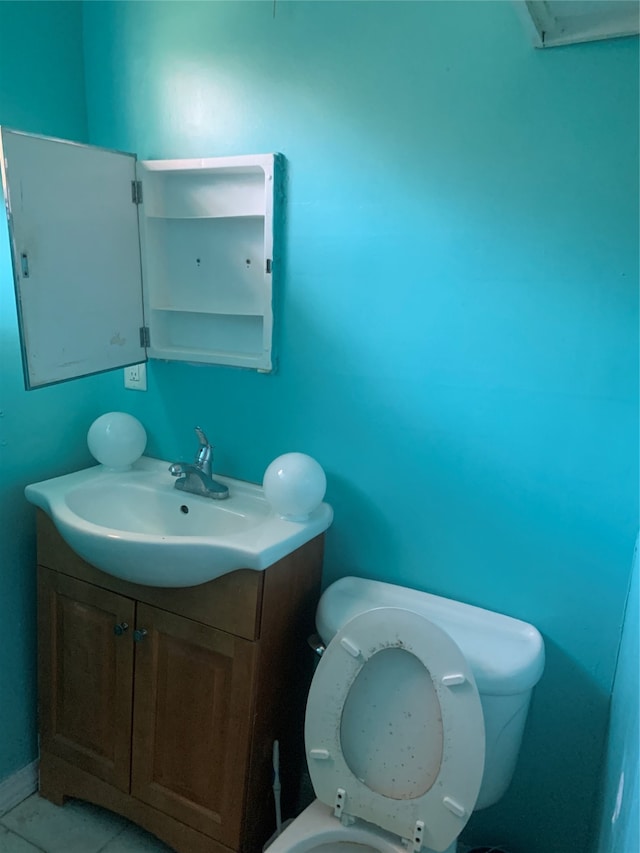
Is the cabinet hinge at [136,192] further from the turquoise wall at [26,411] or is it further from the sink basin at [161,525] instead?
the sink basin at [161,525]

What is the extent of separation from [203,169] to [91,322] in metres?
0.47

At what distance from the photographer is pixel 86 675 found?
1.54m

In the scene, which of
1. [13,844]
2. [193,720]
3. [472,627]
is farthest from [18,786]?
[472,627]

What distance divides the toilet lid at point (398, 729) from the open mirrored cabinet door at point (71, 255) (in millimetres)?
912

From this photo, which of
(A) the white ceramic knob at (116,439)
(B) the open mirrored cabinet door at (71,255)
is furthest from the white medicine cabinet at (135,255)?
(A) the white ceramic knob at (116,439)

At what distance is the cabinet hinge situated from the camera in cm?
157

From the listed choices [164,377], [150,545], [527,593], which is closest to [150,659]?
[150,545]

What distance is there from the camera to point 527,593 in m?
1.34

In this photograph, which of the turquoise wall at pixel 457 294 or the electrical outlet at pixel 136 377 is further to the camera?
the electrical outlet at pixel 136 377

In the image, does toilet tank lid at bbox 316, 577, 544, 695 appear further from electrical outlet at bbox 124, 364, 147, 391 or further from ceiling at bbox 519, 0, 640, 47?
ceiling at bbox 519, 0, 640, 47

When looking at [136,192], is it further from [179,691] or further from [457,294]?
[179,691]

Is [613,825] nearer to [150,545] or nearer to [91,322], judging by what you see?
[150,545]

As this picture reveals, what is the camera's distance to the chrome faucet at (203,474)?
5.11ft

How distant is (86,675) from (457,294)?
4.31ft
